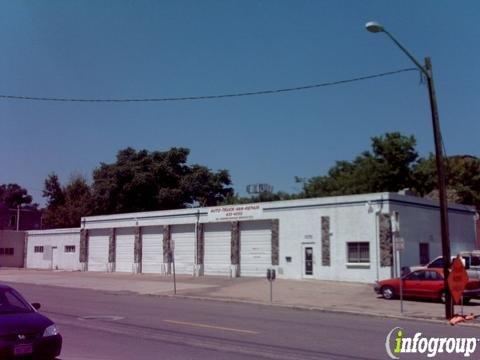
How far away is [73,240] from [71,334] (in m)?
40.4

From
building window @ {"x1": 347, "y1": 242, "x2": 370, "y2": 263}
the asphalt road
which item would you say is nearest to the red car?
the asphalt road

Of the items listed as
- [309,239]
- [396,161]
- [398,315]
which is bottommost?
[398,315]

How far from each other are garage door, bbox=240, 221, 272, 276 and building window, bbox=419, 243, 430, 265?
29.3 ft

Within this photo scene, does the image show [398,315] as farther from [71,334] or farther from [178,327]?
[71,334]

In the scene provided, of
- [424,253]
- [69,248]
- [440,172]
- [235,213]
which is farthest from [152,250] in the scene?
[440,172]

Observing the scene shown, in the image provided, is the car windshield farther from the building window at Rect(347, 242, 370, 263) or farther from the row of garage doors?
the row of garage doors

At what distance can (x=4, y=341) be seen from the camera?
8.19 m

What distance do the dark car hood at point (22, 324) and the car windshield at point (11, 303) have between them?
0.28 meters

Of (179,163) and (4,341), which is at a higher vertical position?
(179,163)

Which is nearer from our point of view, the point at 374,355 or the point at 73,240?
the point at 374,355

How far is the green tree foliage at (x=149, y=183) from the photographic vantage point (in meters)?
57.9

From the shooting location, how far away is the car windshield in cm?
923

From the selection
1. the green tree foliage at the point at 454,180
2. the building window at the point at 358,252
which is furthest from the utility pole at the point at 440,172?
the green tree foliage at the point at 454,180

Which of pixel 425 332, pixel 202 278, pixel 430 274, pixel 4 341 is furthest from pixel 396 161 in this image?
pixel 4 341
